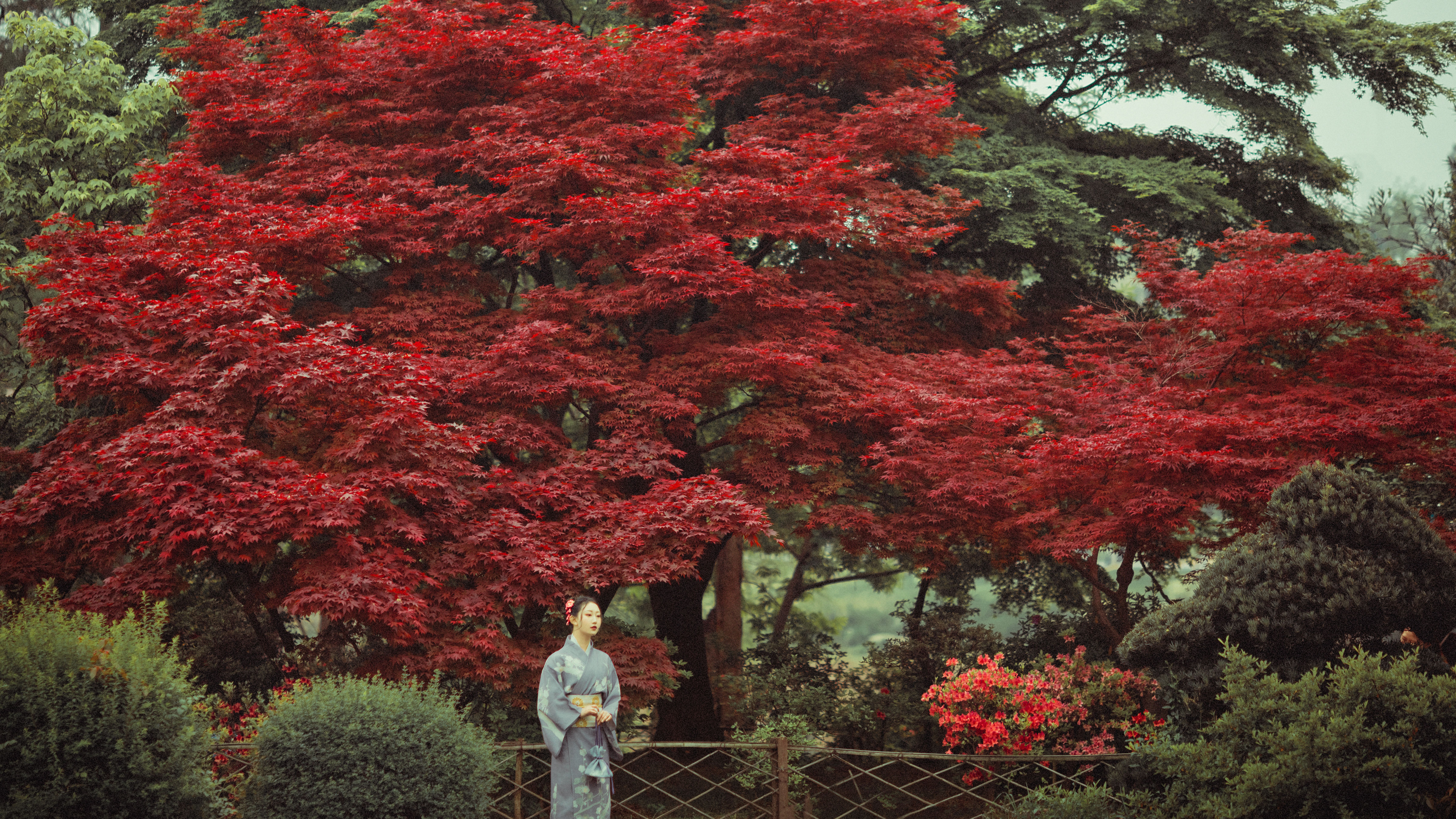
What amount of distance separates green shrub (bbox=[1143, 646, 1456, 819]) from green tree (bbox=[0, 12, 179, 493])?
445 inches

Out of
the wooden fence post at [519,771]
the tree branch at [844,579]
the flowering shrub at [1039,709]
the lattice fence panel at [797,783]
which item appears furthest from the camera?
the tree branch at [844,579]

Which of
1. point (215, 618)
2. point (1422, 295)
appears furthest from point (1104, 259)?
point (215, 618)

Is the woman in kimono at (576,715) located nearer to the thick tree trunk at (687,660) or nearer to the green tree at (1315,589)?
the green tree at (1315,589)

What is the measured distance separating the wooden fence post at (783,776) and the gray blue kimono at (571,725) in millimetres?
1278

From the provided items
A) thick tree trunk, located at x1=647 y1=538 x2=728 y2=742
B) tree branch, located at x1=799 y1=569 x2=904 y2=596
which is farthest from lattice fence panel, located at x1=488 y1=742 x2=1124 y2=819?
tree branch, located at x1=799 y1=569 x2=904 y2=596

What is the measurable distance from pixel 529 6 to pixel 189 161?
4.17m

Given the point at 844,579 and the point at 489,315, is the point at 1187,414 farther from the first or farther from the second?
the point at 844,579

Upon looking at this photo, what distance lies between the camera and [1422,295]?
8.69 m

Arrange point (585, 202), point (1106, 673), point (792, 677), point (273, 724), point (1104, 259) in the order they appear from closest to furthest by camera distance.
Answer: point (273, 724) < point (1106, 673) < point (585, 202) < point (792, 677) < point (1104, 259)

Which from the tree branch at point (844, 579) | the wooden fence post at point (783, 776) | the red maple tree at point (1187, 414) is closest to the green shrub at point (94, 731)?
the wooden fence post at point (783, 776)

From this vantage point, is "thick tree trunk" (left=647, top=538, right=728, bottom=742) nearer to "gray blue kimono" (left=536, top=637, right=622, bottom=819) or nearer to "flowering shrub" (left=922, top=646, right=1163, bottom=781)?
"flowering shrub" (left=922, top=646, right=1163, bottom=781)

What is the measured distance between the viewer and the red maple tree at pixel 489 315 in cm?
679

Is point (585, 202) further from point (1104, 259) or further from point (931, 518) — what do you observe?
point (1104, 259)

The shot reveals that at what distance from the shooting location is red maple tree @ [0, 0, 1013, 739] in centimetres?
679
